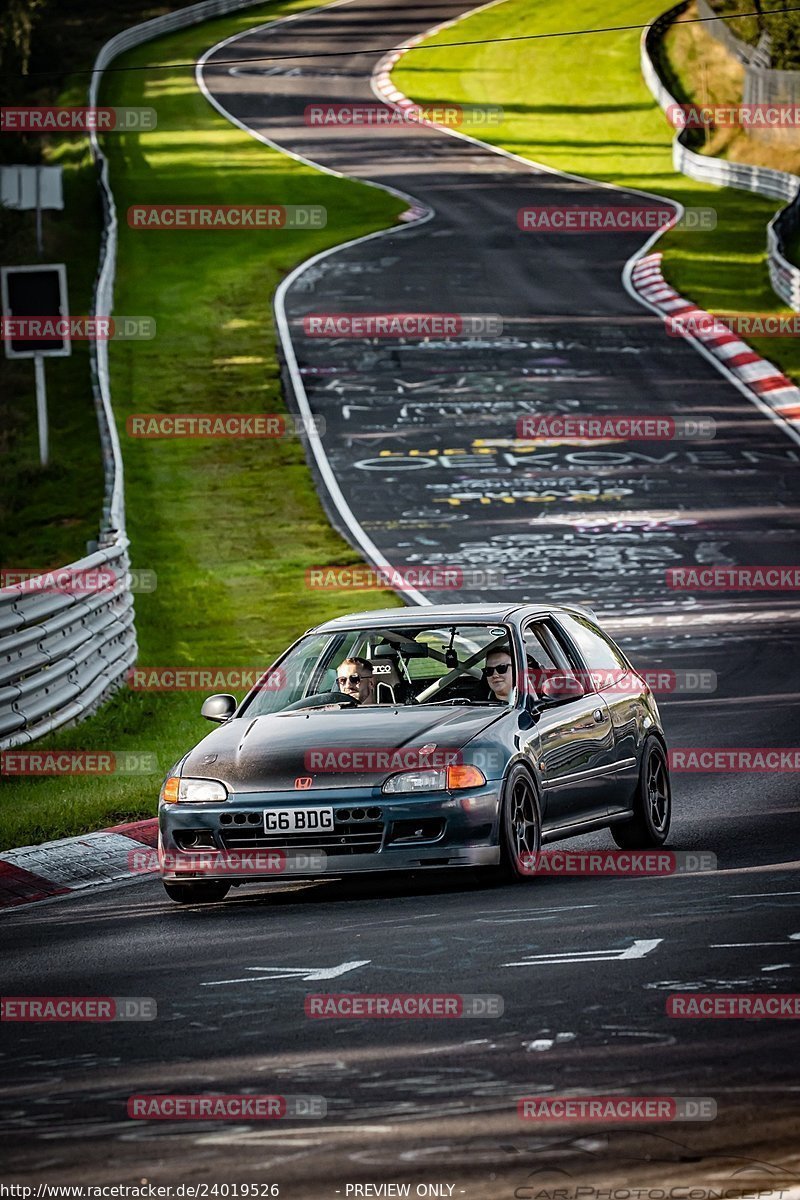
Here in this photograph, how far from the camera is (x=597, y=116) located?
6488 centimetres

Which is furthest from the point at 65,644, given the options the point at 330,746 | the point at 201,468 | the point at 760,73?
the point at 760,73

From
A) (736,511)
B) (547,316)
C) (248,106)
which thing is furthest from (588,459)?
(248,106)

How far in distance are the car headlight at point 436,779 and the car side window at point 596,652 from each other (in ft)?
6.73

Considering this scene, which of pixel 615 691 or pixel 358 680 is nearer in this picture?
pixel 358 680

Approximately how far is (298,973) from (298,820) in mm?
1873

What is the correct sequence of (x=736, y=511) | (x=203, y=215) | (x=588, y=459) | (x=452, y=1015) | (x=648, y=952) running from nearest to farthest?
(x=452, y=1015) < (x=648, y=952) < (x=736, y=511) < (x=588, y=459) < (x=203, y=215)

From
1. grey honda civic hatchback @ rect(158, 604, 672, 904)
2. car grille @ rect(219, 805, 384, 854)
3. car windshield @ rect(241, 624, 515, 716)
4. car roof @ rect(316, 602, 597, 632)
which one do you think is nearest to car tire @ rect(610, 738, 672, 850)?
grey honda civic hatchback @ rect(158, 604, 672, 904)

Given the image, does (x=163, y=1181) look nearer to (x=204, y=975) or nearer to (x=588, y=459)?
(x=204, y=975)

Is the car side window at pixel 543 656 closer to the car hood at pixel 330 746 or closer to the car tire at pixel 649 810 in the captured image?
the car tire at pixel 649 810

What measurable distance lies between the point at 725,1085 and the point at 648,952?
6.77ft

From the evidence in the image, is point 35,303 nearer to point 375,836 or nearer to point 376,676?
point 376,676

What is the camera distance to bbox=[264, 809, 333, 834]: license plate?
10070mm

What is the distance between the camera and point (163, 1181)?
5609 millimetres

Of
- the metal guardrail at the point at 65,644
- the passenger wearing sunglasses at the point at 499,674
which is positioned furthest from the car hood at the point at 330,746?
the metal guardrail at the point at 65,644
